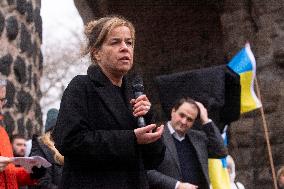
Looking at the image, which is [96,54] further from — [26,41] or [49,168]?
[26,41]

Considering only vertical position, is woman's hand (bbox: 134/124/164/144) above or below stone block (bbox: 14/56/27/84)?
below

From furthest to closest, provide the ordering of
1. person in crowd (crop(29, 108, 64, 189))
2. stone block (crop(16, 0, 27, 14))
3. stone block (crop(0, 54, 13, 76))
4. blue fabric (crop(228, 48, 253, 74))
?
1. blue fabric (crop(228, 48, 253, 74))
2. stone block (crop(16, 0, 27, 14))
3. stone block (crop(0, 54, 13, 76))
4. person in crowd (crop(29, 108, 64, 189))

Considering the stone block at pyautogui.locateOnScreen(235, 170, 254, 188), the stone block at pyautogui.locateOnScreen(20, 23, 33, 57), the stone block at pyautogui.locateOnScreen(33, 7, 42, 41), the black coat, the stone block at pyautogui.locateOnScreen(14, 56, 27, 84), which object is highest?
the stone block at pyautogui.locateOnScreen(33, 7, 42, 41)

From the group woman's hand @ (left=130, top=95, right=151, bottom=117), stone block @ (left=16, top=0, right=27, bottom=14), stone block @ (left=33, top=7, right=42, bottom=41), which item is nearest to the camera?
woman's hand @ (left=130, top=95, right=151, bottom=117)

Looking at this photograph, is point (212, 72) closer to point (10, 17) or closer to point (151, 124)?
point (10, 17)

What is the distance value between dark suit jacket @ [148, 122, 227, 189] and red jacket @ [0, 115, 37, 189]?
0.77 meters

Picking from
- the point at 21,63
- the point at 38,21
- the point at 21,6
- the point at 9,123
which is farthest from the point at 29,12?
the point at 9,123

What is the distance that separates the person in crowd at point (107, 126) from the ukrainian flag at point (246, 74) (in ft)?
14.4

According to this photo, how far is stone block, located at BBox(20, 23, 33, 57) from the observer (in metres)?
5.03

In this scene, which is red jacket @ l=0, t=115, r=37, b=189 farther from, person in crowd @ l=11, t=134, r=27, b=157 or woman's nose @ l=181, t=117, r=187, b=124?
person in crowd @ l=11, t=134, r=27, b=157

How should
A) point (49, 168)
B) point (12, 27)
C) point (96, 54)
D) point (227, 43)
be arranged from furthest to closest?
point (227, 43)
point (12, 27)
point (49, 168)
point (96, 54)

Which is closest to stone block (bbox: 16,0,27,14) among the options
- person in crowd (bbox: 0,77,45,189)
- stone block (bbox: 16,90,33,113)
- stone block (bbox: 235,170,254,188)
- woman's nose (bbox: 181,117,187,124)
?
stone block (bbox: 16,90,33,113)

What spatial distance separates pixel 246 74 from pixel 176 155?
3.04 meters

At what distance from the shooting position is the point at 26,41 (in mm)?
5102
